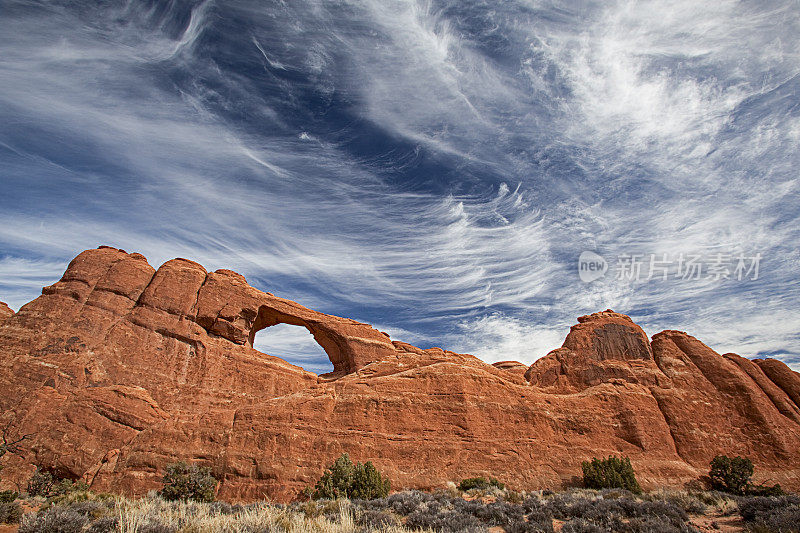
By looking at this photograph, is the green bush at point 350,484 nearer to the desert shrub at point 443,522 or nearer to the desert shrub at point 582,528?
the desert shrub at point 443,522

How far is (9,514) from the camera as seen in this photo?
38.7 ft

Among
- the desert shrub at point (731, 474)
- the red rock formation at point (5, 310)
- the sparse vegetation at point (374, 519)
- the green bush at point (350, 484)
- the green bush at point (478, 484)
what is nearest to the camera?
the sparse vegetation at point (374, 519)

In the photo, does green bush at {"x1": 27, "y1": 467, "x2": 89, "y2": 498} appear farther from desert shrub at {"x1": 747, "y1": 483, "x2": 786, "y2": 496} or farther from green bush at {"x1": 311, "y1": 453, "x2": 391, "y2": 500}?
desert shrub at {"x1": 747, "y1": 483, "x2": 786, "y2": 496}

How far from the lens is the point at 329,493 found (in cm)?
1858

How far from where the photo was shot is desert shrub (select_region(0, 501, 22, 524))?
11633 mm

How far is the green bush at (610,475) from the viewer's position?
22.9 metres

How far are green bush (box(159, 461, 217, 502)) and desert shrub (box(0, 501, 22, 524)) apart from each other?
25.3 feet

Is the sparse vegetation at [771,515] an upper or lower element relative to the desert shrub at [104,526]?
upper

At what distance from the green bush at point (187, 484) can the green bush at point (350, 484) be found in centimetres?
528

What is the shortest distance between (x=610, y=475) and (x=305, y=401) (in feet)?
61.6

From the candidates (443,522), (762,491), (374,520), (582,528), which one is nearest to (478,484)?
(443,522)

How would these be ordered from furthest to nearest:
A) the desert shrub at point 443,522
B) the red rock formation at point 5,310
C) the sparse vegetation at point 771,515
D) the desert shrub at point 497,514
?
the red rock formation at point 5,310, the desert shrub at point 497,514, the desert shrub at point 443,522, the sparse vegetation at point 771,515

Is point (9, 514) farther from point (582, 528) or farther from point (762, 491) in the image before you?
point (762, 491)

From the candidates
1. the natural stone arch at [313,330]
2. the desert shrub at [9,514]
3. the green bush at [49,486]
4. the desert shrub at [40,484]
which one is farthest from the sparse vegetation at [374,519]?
the natural stone arch at [313,330]
